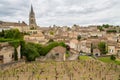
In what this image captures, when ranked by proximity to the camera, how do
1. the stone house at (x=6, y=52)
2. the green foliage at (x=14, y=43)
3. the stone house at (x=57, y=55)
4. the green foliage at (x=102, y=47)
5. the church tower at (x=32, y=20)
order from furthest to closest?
the church tower at (x=32, y=20)
the green foliage at (x=102, y=47)
the stone house at (x=57, y=55)
the green foliage at (x=14, y=43)
the stone house at (x=6, y=52)

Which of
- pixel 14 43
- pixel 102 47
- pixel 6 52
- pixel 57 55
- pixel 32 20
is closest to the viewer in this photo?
pixel 6 52

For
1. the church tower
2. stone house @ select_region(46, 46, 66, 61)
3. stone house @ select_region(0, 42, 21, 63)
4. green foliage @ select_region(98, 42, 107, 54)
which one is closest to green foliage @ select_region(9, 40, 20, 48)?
stone house @ select_region(0, 42, 21, 63)

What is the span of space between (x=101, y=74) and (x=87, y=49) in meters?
22.8

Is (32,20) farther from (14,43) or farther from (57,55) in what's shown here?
(14,43)

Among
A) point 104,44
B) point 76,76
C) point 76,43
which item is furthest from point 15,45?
point 76,43

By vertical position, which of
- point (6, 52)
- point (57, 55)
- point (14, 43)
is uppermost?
point (14, 43)

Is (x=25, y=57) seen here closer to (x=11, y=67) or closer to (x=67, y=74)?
(x=11, y=67)

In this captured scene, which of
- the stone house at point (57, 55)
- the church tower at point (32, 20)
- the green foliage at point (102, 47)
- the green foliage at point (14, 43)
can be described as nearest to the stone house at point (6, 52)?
the green foliage at point (14, 43)

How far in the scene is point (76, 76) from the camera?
14727mm

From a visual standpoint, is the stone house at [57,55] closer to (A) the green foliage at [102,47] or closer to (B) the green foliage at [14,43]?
(B) the green foliage at [14,43]

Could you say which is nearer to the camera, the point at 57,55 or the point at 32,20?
the point at 57,55

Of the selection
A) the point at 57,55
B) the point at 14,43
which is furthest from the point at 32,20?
the point at 14,43

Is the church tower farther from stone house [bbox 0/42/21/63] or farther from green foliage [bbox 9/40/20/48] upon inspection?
stone house [bbox 0/42/21/63]

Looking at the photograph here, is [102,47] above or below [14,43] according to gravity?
below
